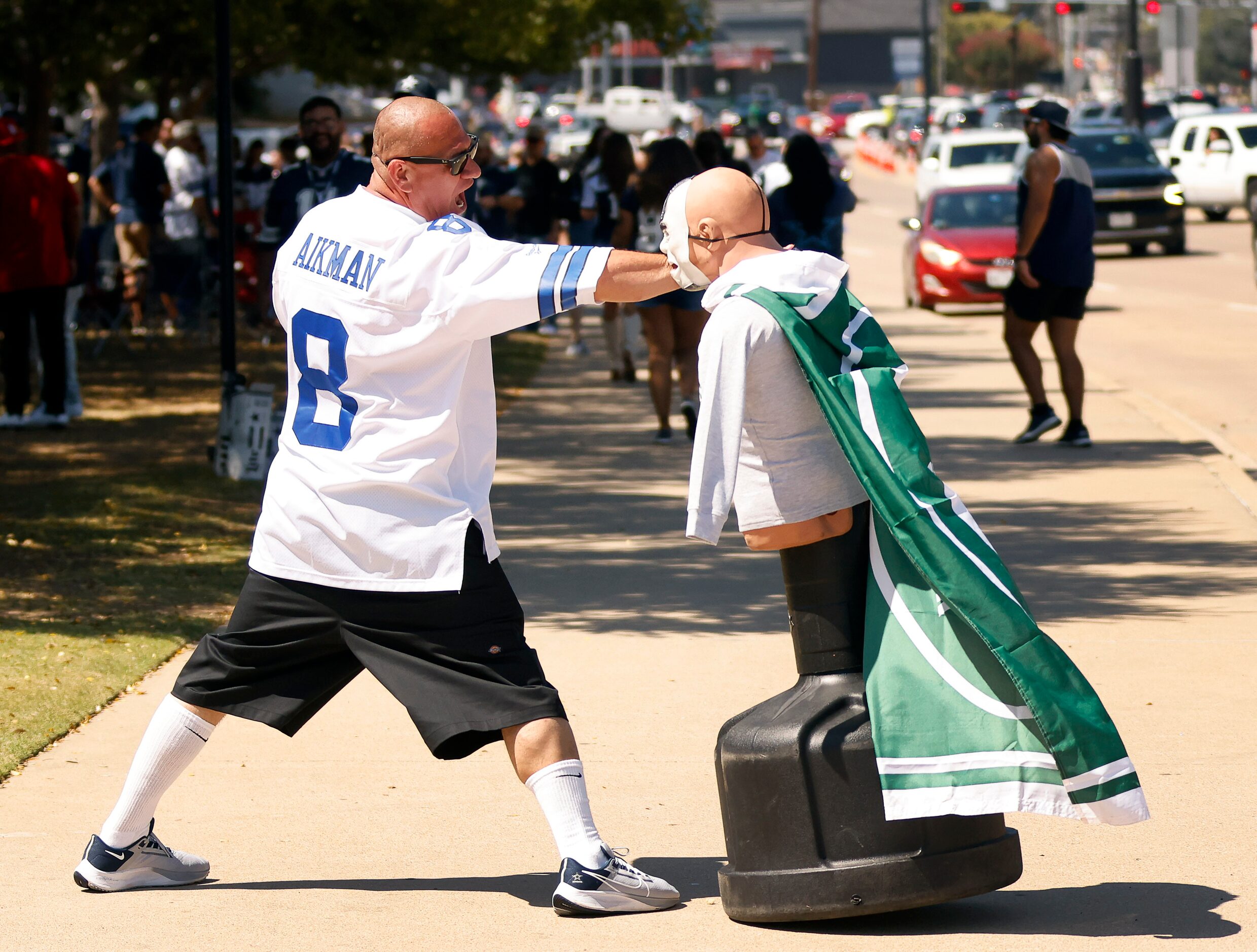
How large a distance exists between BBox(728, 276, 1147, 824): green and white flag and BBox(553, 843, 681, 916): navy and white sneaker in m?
0.66

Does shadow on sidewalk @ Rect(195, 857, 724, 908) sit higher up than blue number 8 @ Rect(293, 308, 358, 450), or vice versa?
blue number 8 @ Rect(293, 308, 358, 450)

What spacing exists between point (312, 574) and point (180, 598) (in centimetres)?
378

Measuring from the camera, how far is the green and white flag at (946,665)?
156 inches

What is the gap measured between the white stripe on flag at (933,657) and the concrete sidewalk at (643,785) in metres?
0.54

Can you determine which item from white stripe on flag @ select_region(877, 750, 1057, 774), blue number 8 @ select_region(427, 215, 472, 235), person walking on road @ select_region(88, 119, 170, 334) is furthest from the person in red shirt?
white stripe on flag @ select_region(877, 750, 1057, 774)

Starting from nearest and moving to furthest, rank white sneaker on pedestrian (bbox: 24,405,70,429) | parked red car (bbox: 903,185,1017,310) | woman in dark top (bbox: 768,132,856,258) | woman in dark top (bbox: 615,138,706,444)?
woman in dark top (bbox: 615,138,706,444)
woman in dark top (bbox: 768,132,856,258)
white sneaker on pedestrian (bbox: 24,405,70,429)
parked red car (bbox: 903,185,1017,310)

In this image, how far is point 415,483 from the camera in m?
4.27

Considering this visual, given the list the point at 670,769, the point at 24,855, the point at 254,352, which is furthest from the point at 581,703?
the point at 254,352

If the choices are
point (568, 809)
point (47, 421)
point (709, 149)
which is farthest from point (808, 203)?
point (568, 809)

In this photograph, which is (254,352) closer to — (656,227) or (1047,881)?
(656,227)

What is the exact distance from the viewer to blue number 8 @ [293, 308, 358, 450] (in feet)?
14.2

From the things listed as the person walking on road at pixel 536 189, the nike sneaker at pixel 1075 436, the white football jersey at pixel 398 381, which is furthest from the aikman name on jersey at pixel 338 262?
the person walking on road at pixel 536 189

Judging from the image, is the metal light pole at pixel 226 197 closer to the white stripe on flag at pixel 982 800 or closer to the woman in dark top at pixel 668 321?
the woman in dark top at pixel 668 321

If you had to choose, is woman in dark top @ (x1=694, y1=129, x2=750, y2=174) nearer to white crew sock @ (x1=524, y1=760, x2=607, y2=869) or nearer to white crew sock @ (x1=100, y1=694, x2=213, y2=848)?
white crew sock @ (x1=100, y1=694, x2=213, y2=848)
